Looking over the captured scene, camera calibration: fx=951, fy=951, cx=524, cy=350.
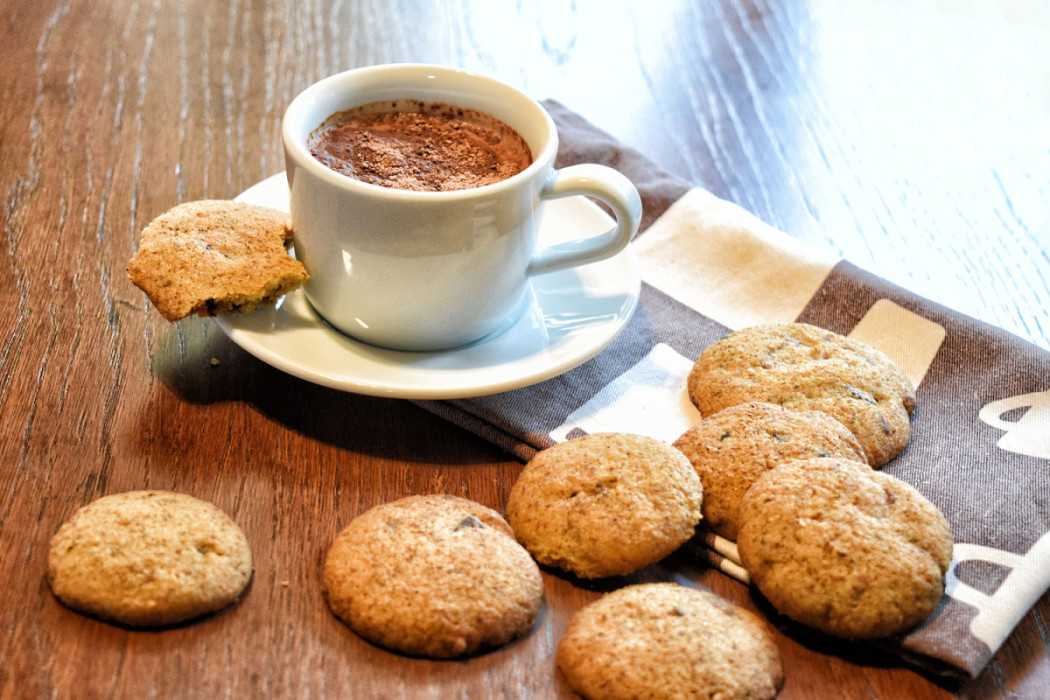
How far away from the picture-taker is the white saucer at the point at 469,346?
1.16 meters

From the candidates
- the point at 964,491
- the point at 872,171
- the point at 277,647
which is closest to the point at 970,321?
the point at 964,491

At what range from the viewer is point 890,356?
4.59ft

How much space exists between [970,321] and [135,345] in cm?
120

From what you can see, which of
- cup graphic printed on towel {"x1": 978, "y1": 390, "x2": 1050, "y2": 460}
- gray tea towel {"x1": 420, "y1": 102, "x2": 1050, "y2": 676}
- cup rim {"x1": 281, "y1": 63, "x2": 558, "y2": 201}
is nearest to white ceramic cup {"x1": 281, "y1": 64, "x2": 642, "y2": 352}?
cup rim {"x1": 281, "y1": 63, "x2": 558, "y2": 201}

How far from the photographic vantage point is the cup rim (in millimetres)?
1101

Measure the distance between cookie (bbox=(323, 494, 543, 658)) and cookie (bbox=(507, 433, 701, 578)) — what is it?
4 centimetres

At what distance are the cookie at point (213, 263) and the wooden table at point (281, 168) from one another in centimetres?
15

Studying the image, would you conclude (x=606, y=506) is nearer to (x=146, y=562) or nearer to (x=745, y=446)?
(x=745, y=446)

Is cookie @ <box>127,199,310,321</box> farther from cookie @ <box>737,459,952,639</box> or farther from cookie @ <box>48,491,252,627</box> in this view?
cookie @ <box>737,459,952,639</box>

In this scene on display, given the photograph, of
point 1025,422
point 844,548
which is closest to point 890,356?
point 1025,422

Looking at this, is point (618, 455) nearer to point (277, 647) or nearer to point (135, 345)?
point (277, 647)

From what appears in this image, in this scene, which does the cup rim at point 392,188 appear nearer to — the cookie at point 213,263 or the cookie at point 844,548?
the cookie at point 213,263

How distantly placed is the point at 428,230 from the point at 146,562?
1.56ft

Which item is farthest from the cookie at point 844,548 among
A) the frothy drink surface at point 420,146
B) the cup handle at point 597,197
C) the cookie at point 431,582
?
the frothy drink surface at point 420,146
